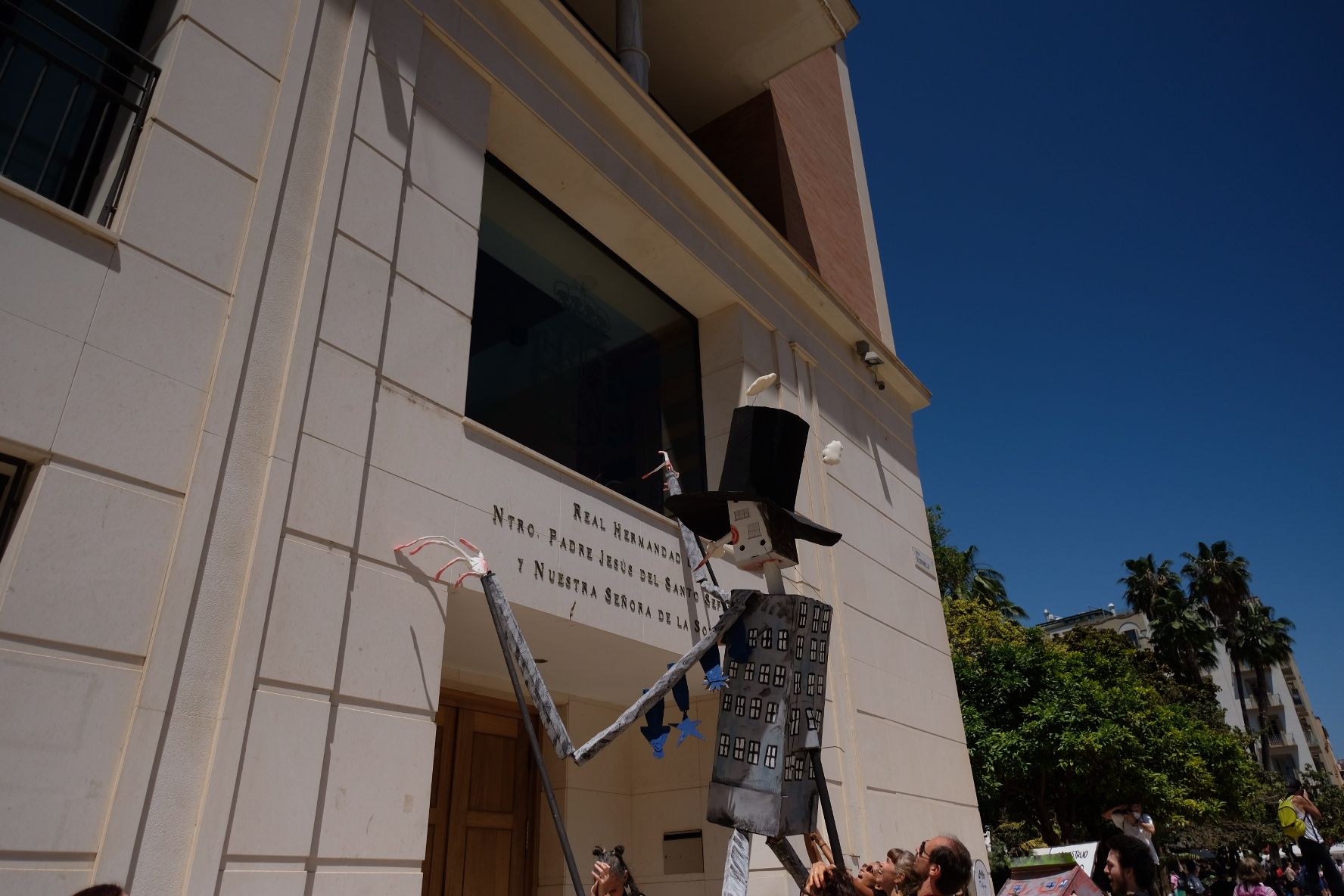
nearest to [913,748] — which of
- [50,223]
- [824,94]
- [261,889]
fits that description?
[261,889]

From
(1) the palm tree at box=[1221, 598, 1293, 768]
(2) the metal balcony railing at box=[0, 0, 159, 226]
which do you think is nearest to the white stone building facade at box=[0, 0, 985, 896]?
(2) the metal balcony railing at box=[0, 0, 159, 226]

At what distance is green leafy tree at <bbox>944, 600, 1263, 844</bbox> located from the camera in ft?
66.3

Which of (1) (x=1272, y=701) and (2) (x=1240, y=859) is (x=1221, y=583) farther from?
(2) (x=1240, y=859)

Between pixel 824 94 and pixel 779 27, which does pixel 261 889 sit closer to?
pixel 779 27

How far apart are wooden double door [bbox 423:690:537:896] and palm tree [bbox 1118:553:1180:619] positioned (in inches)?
2015

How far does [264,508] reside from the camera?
455 centimetres

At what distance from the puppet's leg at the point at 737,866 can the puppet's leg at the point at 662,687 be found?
A: 0.80 metres

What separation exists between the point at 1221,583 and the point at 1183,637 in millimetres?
6272

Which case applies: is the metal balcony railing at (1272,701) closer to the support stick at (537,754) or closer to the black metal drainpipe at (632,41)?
the black metal drainpipe at (632,41)

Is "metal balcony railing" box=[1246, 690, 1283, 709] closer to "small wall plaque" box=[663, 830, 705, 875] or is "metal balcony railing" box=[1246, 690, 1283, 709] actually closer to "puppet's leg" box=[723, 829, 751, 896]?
"small wall plaque" box=[663, 830, 705, 875]

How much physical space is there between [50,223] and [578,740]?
588 centimetres

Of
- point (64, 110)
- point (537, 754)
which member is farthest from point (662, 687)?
point (64, 110)

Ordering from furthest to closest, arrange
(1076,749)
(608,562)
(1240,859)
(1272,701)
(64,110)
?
(1272,701) → (1076,749) → (1240,859) → (608,562) → (64,110)

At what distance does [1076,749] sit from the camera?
19.8 meters
